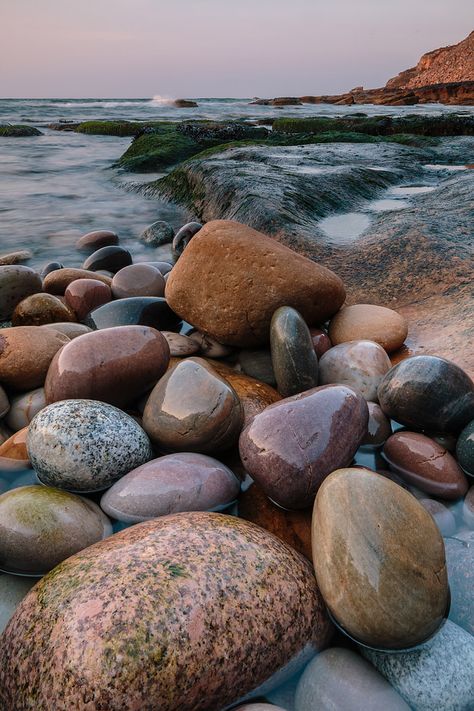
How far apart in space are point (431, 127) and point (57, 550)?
15745mm

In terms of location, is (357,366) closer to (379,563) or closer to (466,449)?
(466,449)

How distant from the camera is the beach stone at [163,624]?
1.24 metres

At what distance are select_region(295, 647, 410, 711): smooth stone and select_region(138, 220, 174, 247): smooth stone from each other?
4.99m

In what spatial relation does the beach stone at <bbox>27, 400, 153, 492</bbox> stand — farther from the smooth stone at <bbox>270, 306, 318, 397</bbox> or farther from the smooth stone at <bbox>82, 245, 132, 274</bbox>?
the smooth stone at <bbox>82, 245, 132, 274</bbox>

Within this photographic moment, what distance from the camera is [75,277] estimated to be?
3.95m

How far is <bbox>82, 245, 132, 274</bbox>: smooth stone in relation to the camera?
4770 mm

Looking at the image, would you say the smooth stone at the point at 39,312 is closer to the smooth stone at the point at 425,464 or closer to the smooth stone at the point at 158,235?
the smooth stone at the point at 425,464

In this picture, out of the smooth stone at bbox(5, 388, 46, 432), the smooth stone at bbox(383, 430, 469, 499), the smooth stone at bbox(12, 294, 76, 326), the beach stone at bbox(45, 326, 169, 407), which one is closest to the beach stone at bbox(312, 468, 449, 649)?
the smooth stone at bbox(383, 430, 469, 499)

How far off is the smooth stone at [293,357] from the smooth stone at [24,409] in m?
1.17

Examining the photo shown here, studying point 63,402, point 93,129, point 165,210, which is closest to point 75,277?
point 63,402

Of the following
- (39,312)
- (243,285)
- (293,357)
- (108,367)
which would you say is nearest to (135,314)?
(39,312)

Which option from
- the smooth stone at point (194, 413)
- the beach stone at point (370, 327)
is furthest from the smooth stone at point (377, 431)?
the beach stone at point (370, 327)

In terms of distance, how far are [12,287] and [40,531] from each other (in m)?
2.46

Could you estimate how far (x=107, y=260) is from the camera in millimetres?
4801
